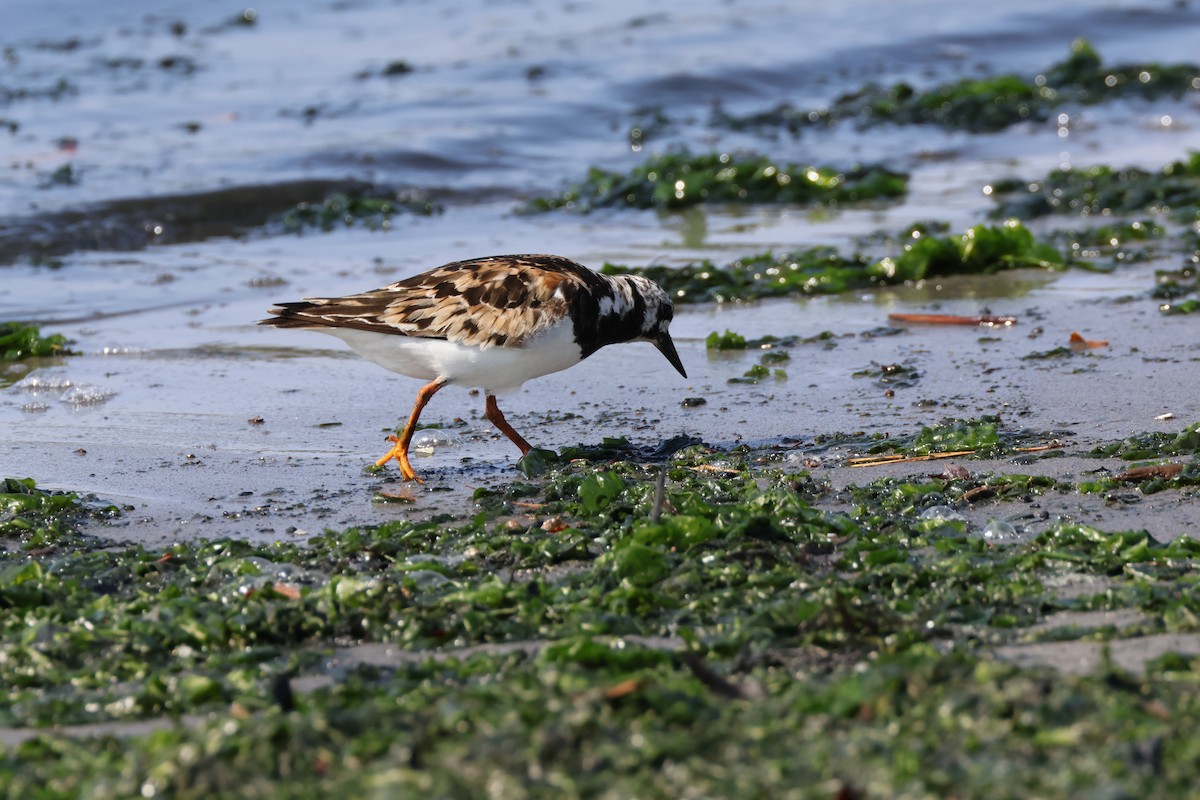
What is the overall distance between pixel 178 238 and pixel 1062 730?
786 centimetres

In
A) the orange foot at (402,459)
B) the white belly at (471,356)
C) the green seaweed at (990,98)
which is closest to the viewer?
the orange foot at (402,459)

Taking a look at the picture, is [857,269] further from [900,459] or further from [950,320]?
[900,459]

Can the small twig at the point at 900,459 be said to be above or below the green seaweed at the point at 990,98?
below

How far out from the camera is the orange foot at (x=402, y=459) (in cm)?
473

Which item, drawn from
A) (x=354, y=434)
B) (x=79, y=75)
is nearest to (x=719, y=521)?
(x=354, y=434)

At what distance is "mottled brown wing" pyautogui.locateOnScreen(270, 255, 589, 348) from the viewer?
4980 millimetres

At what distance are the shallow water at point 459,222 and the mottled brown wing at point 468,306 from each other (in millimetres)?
454

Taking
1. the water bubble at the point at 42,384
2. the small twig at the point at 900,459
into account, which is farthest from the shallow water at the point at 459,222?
the small twig at the point at 900,459

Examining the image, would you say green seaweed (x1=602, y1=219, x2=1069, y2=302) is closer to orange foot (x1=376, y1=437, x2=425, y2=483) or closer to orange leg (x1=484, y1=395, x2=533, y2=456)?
orange leg (x1=484, y1=395, x2=533, y2=456)

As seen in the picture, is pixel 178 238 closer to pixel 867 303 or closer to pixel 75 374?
pixel 75 374

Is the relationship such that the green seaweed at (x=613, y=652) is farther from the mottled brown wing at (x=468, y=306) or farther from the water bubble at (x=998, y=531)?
the mottled brown wing at (x=468, y=306)

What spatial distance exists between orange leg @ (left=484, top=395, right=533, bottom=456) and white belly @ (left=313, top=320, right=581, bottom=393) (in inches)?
2.0

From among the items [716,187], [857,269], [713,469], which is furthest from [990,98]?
[713,469]

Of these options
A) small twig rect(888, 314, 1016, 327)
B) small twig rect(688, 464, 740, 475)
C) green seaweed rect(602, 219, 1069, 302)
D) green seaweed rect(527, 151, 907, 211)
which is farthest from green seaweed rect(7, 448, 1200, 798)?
green seaweed rect(527, 151, 907, 211)
